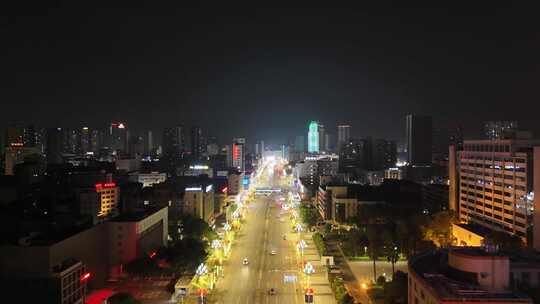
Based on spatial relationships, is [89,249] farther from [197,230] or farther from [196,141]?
[196,141]

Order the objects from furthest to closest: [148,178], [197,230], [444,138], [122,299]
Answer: [444,138] < [148,178] < [197,230] < [122,299]

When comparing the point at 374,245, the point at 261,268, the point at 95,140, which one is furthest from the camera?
the point at 95,140

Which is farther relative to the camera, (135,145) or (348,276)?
(135,145)

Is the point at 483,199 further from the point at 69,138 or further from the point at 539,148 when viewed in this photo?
the point at 69,138

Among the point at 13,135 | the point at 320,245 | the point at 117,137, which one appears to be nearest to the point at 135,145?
the point at 117,137

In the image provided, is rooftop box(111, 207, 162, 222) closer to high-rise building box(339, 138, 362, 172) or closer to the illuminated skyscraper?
high-rise building box(339, 138, 362, 172)

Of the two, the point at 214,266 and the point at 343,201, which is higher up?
the point at 343,201

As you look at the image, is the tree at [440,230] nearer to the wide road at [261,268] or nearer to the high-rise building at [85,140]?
the wide road at [261,268]
